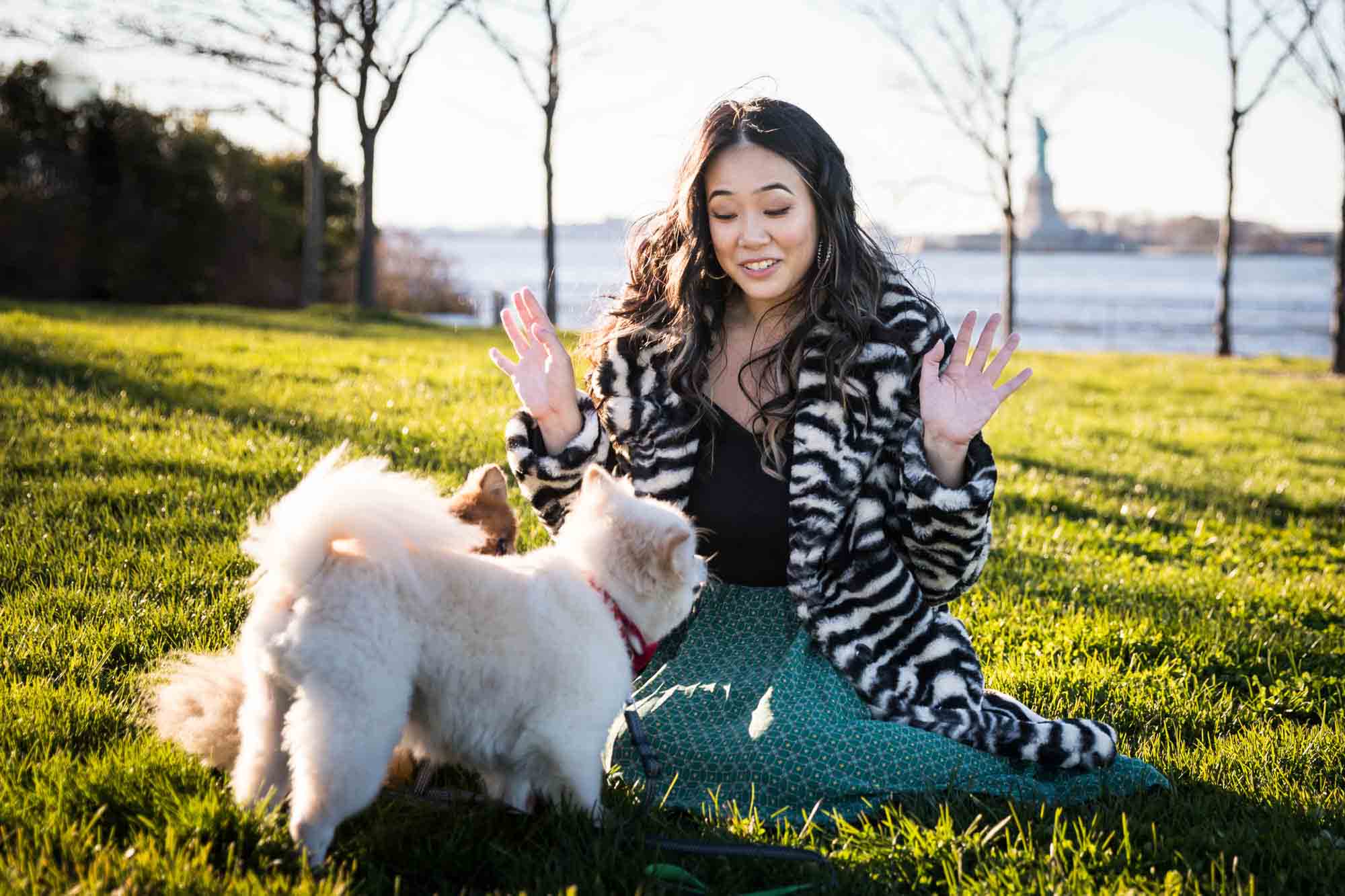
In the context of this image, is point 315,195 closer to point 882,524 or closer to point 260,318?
point 260,318

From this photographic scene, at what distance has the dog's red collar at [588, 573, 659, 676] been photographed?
2.49 meters

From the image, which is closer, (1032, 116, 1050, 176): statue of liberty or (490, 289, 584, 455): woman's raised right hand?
(490, 289, 584, 455): woman's raised right hand

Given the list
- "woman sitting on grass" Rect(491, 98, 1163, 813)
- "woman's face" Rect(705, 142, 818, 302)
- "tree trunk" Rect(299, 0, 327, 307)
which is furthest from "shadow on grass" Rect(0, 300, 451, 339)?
"woman's face" Rect(705, 142, 818, 302)

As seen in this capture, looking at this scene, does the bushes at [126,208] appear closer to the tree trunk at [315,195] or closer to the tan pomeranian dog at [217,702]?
the tree trunk at [315,195]

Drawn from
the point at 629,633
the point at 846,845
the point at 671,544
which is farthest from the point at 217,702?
the point at 846,845

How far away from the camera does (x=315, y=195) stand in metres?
20.2

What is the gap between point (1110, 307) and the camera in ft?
Answer: 101

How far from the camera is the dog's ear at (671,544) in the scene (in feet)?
7.92

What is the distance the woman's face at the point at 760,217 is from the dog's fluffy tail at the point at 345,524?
1482 mm

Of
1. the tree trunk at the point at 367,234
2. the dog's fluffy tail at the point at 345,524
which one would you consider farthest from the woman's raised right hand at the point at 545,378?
the tree trunk at the point at 367,234

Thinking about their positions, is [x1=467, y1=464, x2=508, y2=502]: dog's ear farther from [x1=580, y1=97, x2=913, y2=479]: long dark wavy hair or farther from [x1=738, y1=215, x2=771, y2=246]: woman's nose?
[x1=738, y1=215, x2=771, y2=246]: woman's nose

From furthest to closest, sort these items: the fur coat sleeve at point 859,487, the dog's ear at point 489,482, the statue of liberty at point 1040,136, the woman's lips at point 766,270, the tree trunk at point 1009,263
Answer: the statue of liberty at point 1040,136 < the tree trunk at point 1009,263 < the woman's lips at point 766,270 < the fur coat sleeve at point 859,487 < the dog's ear at point 489,482

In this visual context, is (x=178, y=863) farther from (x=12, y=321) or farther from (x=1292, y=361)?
(x=1292, y=361)

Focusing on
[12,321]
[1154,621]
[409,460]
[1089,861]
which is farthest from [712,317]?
[12,321]
